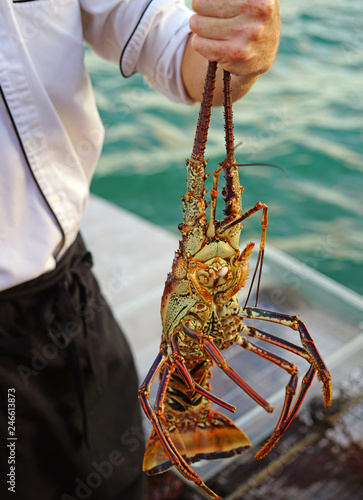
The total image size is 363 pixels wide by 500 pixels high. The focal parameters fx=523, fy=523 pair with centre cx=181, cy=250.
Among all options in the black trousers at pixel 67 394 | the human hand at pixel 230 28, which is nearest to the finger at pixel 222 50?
the human hand at pixel 230 28

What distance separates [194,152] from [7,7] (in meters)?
0.85

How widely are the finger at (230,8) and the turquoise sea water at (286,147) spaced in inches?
158

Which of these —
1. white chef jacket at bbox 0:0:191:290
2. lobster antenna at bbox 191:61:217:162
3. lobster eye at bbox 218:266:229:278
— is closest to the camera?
lobster antenna at bbox 191:61:217:162

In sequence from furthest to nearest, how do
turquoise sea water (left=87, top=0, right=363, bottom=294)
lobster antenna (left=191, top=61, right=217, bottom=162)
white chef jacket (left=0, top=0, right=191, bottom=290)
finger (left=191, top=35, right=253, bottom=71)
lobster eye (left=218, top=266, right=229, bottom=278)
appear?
turquoise sea water (left=87, top=0, right=363, bottom=294), white chef jacket (left=0, top=0, right=191, bottom=290), lobster eye (left=218, top=266, right=229, bottom=278), finger (left=191, top=35, right=253, bottom=71), lobster antenna (left=191, top=61, right=217, bottom=162)

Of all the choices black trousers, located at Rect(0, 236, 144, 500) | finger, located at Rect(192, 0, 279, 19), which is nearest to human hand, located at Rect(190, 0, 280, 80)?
finger, located at Rect(192, 0, 279, 19)

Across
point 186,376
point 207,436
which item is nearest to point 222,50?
point 186,376

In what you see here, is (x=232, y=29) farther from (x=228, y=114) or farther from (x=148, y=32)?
(x=148, y=32)

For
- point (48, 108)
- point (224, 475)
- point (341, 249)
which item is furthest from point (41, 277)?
point (341, 249)

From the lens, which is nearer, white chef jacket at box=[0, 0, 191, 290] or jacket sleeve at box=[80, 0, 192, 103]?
white chef jacket at box=[0, 0, 191, 290]

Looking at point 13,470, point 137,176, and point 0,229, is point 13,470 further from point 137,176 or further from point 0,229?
point 137,176

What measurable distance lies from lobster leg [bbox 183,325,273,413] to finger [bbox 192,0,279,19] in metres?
0.65

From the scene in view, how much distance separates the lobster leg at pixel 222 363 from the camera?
3.48ft

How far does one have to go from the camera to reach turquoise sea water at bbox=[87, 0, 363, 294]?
225 inches

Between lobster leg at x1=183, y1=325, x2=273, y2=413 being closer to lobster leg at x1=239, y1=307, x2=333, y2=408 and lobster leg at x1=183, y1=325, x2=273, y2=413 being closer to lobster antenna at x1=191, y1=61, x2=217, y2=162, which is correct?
lobster leg at x1=239, y1=307, x2=333, y2=408
